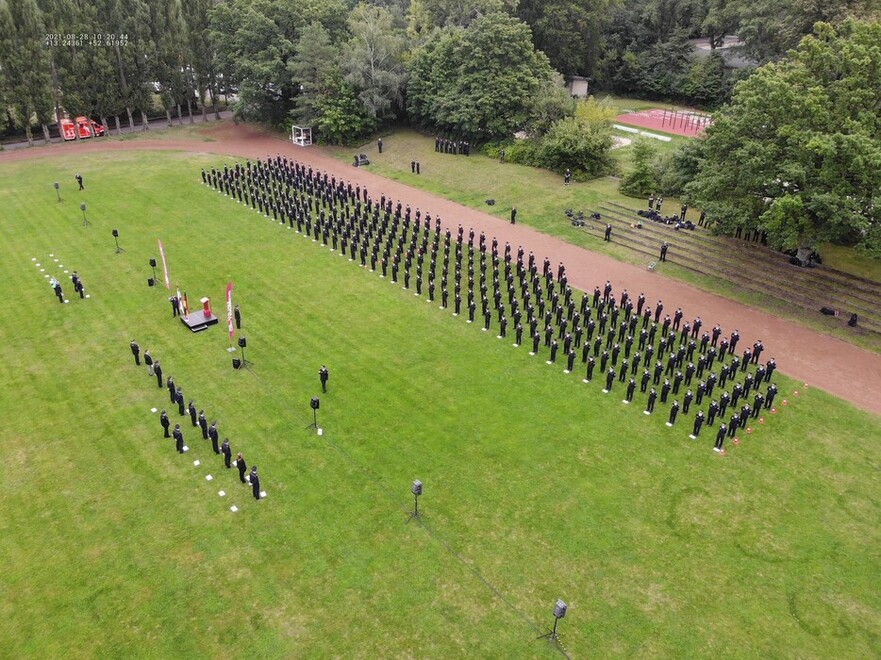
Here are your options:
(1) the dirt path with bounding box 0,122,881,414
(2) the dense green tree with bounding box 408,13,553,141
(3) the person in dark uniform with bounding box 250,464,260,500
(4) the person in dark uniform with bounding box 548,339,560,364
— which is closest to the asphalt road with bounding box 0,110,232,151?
(1) the dirt path with bounding box 0,122,881,414

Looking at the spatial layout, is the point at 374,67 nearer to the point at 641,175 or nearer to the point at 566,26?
the point at 566,26

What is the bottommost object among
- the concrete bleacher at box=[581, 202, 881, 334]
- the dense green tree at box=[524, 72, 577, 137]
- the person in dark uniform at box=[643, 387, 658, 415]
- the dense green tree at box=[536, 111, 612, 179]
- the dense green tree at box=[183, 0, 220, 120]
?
the person in dark uniform at box=[643, 387, 658, 415]

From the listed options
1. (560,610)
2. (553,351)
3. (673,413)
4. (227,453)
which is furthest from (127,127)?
(560,610)

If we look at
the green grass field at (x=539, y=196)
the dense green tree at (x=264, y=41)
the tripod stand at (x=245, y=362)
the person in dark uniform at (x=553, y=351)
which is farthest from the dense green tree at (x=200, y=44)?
the person in dark uniform at (x=553, y=351)

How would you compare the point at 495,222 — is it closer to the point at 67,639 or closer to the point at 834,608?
the point at 834,608

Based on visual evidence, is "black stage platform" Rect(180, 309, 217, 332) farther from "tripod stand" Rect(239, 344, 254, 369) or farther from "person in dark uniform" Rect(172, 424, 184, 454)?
"person in dark uniform" Rect(172, 424, 184, 454)

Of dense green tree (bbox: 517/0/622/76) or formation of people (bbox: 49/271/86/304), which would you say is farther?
dense green tree (bbox: 517/0/622/76)
